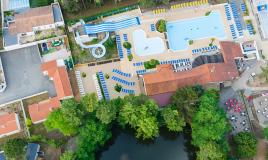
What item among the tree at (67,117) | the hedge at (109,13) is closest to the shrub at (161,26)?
the hedge at (109,13)

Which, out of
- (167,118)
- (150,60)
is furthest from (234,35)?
(167,118)

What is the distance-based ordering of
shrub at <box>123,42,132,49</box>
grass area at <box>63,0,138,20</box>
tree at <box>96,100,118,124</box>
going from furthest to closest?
1. grass area at <box>63,0,138,20</box>
2. shrub at <box>123,42,132,49</box>
3. tree at <box>96,100,118,124</box>

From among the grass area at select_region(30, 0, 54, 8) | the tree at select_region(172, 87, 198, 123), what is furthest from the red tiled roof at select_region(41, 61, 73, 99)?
the tree at select_region(172, 87, 198, 123)

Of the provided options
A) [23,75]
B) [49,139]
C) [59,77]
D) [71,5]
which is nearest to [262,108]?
[59,77]

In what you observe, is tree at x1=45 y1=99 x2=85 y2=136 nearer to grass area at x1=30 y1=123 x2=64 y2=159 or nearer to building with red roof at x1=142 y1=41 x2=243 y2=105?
grass area at x1=30 y1=123 x2=64 y2=159

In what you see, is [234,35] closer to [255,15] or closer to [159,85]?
[255,15]

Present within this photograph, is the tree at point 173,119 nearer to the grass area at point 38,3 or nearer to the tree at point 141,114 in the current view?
the tree at point 141,114

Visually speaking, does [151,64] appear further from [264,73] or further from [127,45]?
[264,73]
